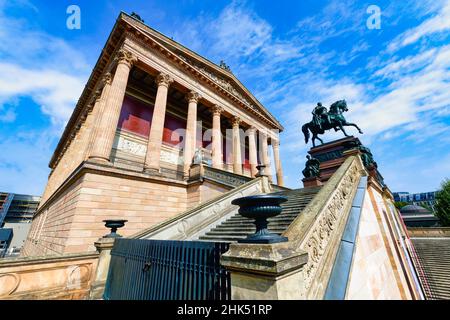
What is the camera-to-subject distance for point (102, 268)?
18.6 ft

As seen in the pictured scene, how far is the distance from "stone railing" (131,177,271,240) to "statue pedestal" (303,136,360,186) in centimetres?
580

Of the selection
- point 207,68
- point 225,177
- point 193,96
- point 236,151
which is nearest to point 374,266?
point 225,177

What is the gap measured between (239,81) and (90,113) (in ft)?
56.0

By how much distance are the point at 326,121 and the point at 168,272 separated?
13293 millimetres

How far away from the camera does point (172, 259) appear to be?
3.68 m

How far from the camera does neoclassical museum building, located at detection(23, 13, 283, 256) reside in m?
10.1

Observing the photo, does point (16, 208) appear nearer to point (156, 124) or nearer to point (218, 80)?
point (218, 80)

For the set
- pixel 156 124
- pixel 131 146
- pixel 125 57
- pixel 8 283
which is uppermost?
pixel 125 57

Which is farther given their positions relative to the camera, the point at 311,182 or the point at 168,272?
the point at 311,182

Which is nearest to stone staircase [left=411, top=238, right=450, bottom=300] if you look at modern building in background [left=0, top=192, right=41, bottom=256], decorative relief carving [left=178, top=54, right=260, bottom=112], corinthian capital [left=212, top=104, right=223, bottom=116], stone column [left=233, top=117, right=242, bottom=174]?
stone column [left=233, top=117, right=242, bottom=174]

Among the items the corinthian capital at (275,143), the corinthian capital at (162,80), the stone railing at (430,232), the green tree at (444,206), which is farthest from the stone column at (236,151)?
the green tree at (444,206)

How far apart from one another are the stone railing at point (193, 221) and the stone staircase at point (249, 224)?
0.35m

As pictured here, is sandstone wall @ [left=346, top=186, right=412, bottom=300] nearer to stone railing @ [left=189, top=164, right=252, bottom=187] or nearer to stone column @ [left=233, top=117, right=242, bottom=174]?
stone railing @ [left=189, top=164, right=252, bottom=187]
